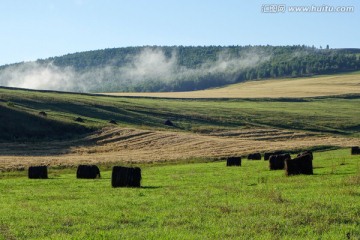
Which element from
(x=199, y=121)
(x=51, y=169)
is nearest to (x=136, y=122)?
(x=199, y=121)


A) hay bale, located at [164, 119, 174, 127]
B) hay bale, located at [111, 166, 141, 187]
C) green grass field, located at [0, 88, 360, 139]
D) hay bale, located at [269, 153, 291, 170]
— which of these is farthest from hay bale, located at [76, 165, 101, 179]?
hay bale, located at [164, 119, 174, 127]

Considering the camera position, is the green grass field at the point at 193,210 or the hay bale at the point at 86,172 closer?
the green grass field at the point at 193,210

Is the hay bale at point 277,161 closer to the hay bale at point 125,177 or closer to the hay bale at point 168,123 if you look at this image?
the hay bale at point 125,177

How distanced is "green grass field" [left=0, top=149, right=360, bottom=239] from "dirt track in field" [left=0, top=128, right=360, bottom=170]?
2181 cm

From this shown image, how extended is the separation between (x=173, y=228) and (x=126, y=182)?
33.0 feet

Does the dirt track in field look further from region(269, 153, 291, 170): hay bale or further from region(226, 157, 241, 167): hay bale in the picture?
region(269, 153, 291, 170): hay bale

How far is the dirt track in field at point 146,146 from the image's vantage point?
48.2 meters

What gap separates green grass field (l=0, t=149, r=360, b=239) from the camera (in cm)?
1384

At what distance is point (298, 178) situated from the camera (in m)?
23.9

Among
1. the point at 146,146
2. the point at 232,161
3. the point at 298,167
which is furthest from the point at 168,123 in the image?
the point at 298,167

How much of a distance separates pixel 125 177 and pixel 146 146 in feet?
121

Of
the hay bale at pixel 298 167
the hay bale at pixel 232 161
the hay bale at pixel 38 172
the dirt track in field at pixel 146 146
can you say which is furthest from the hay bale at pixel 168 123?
the hay bale at pixel 298 167

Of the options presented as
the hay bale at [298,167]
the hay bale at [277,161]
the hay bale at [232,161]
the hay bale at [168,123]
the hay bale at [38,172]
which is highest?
the hay bale at [298,167]

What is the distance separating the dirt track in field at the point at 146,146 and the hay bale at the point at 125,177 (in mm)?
18835
